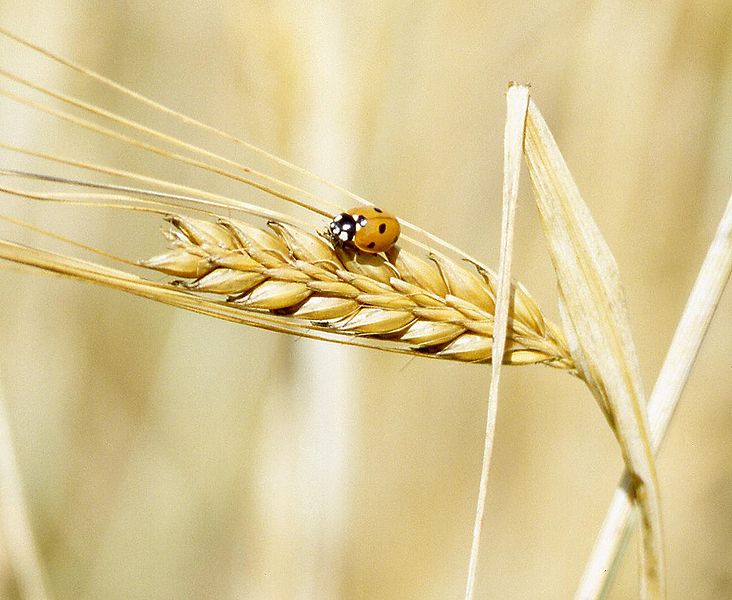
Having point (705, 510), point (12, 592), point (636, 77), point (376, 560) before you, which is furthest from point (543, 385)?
point (12, 592)

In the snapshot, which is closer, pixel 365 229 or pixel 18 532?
pixel 365 229

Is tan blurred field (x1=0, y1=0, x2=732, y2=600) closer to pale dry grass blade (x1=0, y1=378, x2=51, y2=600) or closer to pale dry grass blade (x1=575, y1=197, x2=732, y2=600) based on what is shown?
pale dry grass blade (x1=0, y1=378, x2=51, y2=600)

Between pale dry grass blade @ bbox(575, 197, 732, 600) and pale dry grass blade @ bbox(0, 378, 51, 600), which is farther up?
pale dry grass blade @ bbox(575, 197, 732, 600)

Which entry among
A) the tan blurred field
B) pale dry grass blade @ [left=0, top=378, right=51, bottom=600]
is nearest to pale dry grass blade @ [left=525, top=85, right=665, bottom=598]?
the tan blurred field

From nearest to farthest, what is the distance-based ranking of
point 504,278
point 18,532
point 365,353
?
point 504,278 < point 18,532 < point 365,353

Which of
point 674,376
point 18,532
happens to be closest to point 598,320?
point 674,376

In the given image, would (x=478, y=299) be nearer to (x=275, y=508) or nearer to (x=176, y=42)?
(x=275, y=508)

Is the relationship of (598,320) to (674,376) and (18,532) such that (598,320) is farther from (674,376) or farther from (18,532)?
(18,532)
